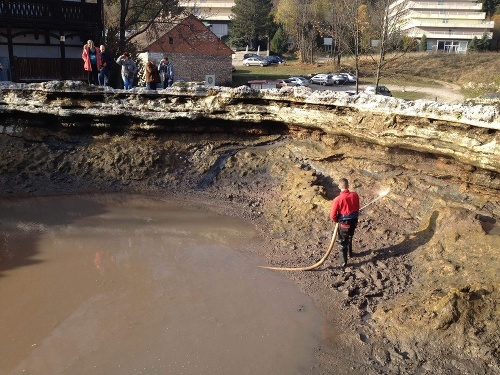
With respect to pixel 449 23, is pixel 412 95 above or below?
below

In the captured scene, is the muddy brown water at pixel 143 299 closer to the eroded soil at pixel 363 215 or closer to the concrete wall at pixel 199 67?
the eroded soil at pixel 363 215

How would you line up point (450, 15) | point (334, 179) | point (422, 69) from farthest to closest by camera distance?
1. point (450, 15)
2. point (422, 69)
3. point (334, 179)

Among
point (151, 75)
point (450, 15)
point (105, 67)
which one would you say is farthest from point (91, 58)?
point (450, 15)

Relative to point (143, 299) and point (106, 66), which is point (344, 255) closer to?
point (143, 299)

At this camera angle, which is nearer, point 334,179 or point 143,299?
point 143,299

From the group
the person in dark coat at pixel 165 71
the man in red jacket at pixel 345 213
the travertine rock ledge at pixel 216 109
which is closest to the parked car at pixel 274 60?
the person in dark coat at pixel 165 71

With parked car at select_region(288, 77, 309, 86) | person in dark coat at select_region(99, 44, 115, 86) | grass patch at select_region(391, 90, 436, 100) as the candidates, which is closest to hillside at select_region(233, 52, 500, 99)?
grass patch at select_region(391, 90, 436, 100)

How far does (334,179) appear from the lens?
1085cm

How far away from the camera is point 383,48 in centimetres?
1939

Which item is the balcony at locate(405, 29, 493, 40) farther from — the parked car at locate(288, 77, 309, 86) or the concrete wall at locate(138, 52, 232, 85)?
the concrete wall at locate(138, 52, 232, 85)

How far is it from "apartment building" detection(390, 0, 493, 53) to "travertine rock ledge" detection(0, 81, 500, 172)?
47853 mm

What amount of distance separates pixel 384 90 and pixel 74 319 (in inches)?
987

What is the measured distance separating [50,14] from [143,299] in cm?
1572

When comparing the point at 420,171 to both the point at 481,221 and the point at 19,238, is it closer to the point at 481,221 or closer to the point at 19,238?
the point at 481,221
